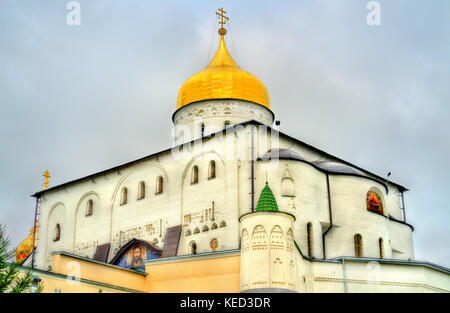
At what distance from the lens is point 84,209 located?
32531 mm

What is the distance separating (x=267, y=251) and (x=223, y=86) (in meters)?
12.2

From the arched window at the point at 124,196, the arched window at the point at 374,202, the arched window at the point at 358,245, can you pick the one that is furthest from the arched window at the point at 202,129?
the arched window at the point at 358,245

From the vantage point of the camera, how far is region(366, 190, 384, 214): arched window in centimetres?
2734

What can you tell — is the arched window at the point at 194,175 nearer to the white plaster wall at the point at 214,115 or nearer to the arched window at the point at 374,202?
the white plaster wall at the point at 214,115

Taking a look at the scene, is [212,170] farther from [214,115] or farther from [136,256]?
[136,256]

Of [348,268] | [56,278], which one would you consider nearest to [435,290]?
[348,268]

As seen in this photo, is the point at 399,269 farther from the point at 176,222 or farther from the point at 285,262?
the point at 176,222

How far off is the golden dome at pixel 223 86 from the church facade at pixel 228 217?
0.06 m

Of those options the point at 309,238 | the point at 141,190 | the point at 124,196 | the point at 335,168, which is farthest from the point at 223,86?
the point at 309,238

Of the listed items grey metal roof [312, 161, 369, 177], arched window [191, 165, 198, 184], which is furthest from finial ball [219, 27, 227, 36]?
grey metal roof [312, 161, 369, 177]

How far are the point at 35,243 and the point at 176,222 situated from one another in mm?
11091
